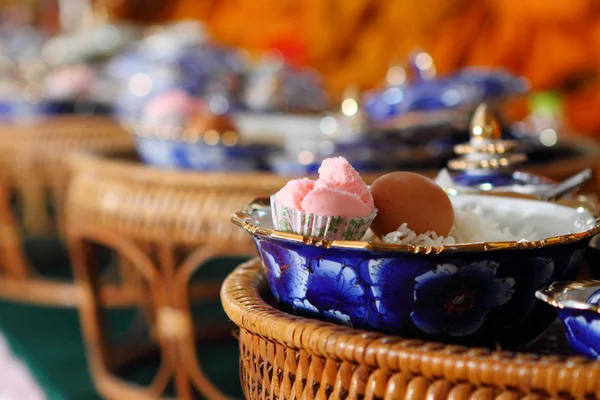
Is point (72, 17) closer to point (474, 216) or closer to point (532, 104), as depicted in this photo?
point (532, 104)

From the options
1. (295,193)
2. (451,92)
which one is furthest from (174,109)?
(295,193)

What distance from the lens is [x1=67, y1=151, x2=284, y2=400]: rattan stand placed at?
39.2 inches

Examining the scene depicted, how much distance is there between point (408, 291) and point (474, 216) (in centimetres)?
10

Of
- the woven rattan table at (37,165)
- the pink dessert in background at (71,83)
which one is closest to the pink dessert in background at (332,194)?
the woven rattan table at (37,165)

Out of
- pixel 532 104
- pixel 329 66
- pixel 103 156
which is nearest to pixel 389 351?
pixel 103 156

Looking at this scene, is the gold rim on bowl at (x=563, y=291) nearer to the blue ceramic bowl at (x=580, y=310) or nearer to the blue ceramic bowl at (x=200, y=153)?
the blue ceramic bowl at (x=580, y=310)

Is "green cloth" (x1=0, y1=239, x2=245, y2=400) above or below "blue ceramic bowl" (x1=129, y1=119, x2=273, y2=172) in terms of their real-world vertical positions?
below

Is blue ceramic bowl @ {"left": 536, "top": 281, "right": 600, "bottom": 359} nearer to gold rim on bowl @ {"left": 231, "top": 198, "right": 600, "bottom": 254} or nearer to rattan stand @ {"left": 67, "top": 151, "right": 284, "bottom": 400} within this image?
gold rim on bowl @ {"left": 231, "top": 198, "right": 600, "bottom": 254}

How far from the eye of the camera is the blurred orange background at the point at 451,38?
2.57 meters

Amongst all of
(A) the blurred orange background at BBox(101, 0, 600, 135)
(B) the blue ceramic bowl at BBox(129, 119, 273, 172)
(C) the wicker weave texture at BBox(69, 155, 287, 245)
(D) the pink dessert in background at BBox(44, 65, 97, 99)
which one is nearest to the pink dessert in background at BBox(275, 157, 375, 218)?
(C) the wicker weave texture at BBox(69, 155, 287, 245)

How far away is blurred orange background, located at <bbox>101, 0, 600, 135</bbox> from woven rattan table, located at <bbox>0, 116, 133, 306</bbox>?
1.42 metres

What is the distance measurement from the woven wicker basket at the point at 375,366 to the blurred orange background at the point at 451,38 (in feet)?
7.28

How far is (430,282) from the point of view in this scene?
47cm

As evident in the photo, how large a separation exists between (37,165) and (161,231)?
0.77 m
